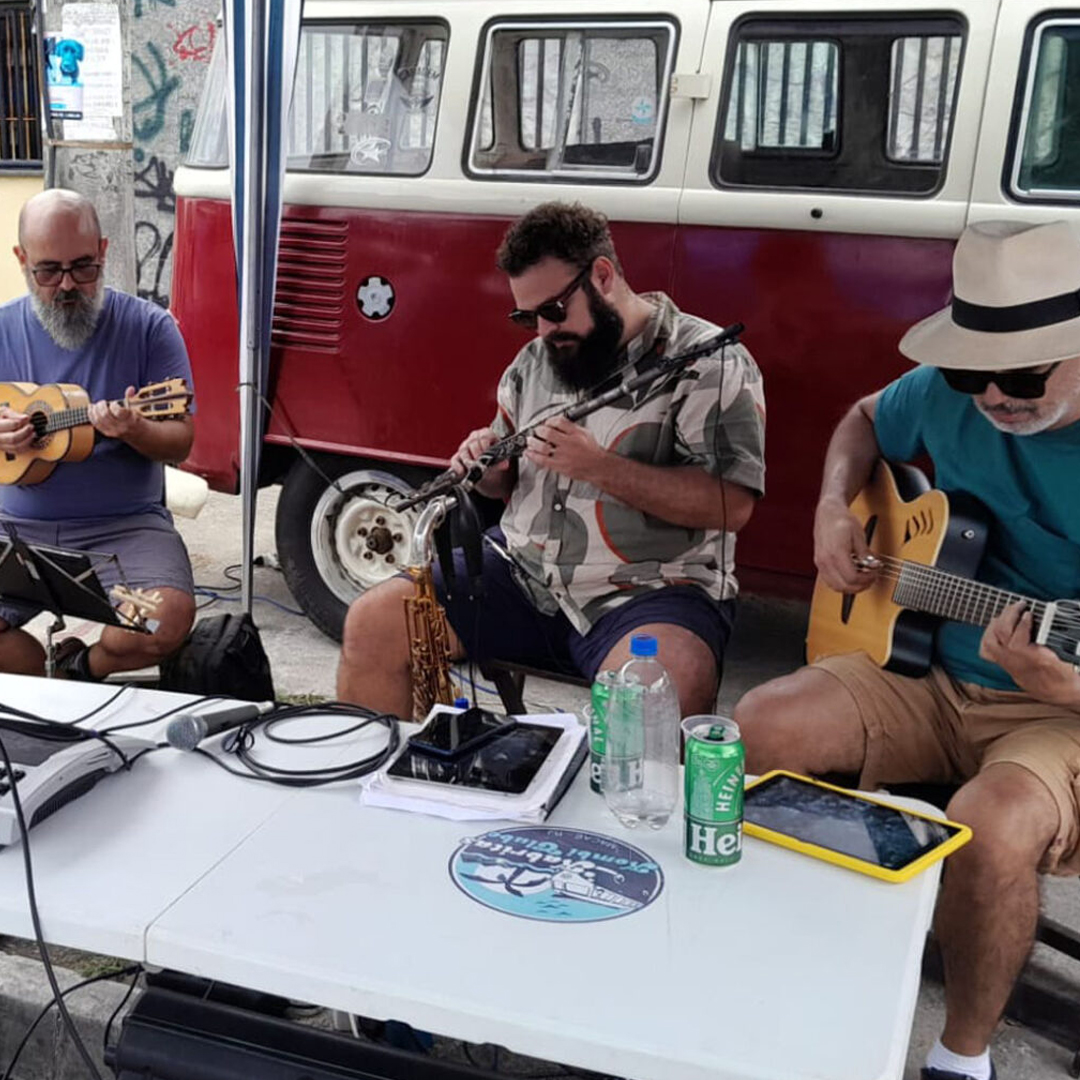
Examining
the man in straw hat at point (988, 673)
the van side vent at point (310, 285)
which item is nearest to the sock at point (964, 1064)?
the man in straw hat at point (988, 673)

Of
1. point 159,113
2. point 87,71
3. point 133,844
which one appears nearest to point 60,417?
point 133,844

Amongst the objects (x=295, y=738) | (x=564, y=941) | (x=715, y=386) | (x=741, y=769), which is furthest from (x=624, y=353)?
(x=564, y=941)

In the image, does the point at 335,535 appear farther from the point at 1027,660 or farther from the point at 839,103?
the point at 1027,660

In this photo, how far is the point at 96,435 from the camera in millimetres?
3486

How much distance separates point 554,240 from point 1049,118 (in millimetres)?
1553

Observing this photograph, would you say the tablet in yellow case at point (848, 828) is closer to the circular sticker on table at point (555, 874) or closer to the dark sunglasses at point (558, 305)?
the circular sticker on table at point (555, 874)

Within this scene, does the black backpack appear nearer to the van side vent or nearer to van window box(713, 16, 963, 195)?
the van side vent

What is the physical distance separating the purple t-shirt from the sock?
254 cm

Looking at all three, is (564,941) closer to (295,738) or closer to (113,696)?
(295,738)

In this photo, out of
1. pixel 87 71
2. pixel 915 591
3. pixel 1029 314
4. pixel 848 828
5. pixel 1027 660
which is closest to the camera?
pixel 848 828

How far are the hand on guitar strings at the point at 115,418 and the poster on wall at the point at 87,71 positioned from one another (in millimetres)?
3894

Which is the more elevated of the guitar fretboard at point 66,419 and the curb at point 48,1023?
the guitar fretboard at point 66,419

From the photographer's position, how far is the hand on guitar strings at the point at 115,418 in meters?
3.31

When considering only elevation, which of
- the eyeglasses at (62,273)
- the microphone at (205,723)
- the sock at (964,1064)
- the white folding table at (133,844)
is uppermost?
the eyeglasses at (62,273)
